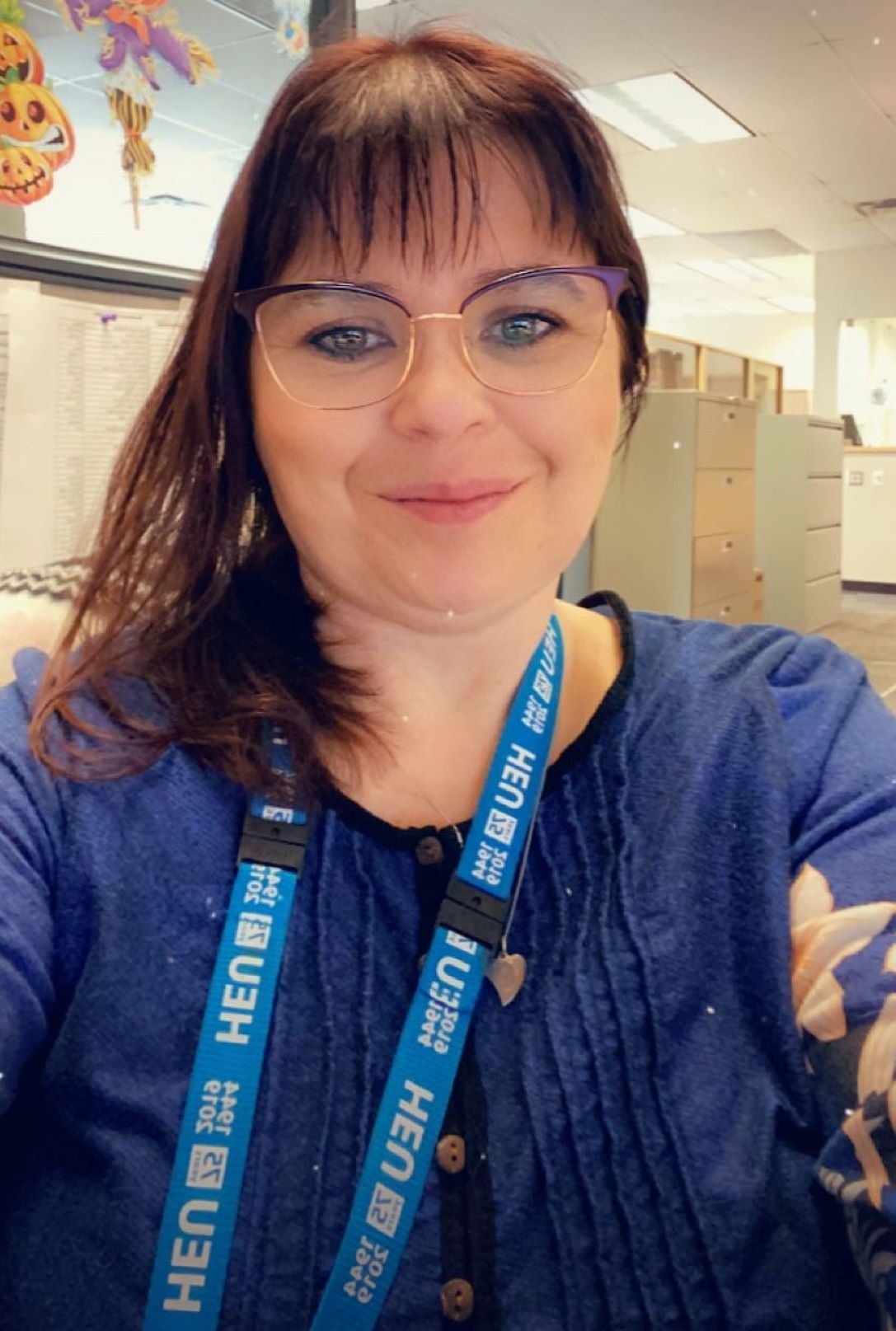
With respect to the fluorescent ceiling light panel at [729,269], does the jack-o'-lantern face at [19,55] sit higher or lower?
lower

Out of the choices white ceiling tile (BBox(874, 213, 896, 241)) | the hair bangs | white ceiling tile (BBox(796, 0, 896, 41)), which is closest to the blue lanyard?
the hair bangs

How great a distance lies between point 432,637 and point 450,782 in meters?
0.11

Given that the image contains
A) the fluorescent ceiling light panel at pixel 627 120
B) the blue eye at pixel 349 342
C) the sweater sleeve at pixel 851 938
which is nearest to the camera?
the sweater sleeve at pixel 851 938

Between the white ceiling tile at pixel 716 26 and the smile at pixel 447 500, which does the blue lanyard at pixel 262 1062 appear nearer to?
the smile at pixel 447 500

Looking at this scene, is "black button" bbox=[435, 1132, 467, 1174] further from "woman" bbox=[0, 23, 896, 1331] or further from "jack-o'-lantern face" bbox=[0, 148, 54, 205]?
"jack-o'-lantern face" bbox=[0, 148, 54, 205]

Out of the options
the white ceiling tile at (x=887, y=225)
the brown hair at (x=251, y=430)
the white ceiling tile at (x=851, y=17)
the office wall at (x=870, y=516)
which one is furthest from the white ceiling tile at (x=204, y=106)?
the white ceiling tile at (x=887, y=225)

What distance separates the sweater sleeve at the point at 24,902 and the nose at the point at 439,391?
329 millimetres

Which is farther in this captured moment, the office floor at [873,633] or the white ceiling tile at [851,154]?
the white ceiling tile at [851,154]

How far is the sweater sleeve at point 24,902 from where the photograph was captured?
62cm

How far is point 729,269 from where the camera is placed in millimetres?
8961

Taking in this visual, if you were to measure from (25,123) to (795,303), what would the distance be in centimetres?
1089

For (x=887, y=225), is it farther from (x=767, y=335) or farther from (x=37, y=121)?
(x=37, y=121)

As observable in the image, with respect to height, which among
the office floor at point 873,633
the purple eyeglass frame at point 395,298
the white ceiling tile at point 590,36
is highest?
the white ceiling tile at point 590,36

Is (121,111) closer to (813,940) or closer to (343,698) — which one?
(343,698)
